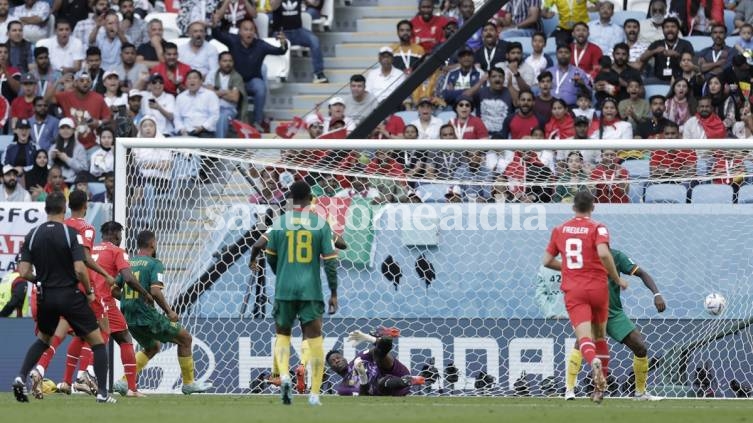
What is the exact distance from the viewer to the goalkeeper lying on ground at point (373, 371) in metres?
15.8

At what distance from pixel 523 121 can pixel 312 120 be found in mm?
2651

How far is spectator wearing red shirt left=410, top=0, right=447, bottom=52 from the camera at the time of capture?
2128 centimetres

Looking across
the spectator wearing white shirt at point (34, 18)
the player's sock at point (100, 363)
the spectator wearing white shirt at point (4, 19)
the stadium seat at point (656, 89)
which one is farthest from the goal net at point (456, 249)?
the spectator wearing white shirt at point (4, 19)

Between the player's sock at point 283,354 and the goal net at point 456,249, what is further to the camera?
the goal net at point 456,249

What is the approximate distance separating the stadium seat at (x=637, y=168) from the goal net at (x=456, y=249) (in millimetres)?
21

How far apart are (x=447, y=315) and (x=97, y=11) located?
359 inches

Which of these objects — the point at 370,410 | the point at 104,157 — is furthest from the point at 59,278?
the point at 104,157

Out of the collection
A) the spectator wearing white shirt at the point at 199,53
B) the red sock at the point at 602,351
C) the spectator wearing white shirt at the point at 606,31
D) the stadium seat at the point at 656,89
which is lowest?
the red sock at the point at 602,351

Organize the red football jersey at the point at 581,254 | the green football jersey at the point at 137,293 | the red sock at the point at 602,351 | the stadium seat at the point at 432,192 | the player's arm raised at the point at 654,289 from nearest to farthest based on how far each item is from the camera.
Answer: the red football jersey at the point at 581,254 < the player's arm raised at the point at 654,289 < the red sock at the point at 602,351 < the green football jersey at the point at 137,293 < the stadium seat at the point at 432,192

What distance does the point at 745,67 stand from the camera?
19.3m

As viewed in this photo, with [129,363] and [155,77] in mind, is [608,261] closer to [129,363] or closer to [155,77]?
[129,363]

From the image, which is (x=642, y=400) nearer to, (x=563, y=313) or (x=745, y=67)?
(x=563, y=313)

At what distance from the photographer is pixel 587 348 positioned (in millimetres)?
13234

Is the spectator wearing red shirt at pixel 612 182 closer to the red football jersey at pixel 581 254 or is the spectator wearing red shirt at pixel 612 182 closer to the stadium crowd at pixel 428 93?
the stadium crowd at pixel 428 93
